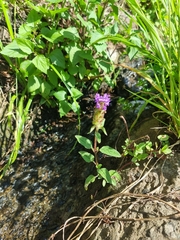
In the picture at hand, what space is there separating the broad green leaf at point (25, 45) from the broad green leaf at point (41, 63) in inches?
1.9

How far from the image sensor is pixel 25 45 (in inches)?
55.6

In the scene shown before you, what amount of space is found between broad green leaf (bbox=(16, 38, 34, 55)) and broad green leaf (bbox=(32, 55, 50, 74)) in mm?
48

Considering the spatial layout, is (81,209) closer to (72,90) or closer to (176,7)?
(72,90)

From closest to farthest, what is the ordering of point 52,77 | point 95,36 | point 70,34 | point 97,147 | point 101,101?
point 101,101 < point 97,147 < point 95,36 < point 70,34 < point 52,77

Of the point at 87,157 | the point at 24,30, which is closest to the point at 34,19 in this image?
the point at 24,30

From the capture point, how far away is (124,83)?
2047 mm

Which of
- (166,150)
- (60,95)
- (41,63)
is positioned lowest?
(166,150)

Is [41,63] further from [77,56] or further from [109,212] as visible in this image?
[109,212]

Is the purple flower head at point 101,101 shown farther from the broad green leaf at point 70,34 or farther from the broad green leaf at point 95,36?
the broad green leaf at point 70,34

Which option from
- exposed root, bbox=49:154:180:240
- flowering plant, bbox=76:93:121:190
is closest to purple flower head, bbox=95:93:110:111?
flowering plant, bbox=76:93:121:190

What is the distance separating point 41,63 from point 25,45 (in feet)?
0.38

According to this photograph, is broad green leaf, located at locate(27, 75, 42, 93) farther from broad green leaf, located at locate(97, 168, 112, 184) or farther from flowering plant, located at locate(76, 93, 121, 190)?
broad green leaf, located at locate(97, 168, 112, 184)

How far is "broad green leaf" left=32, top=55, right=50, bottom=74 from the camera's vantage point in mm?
1416

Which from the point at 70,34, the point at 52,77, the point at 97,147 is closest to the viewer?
the point at 97,147
